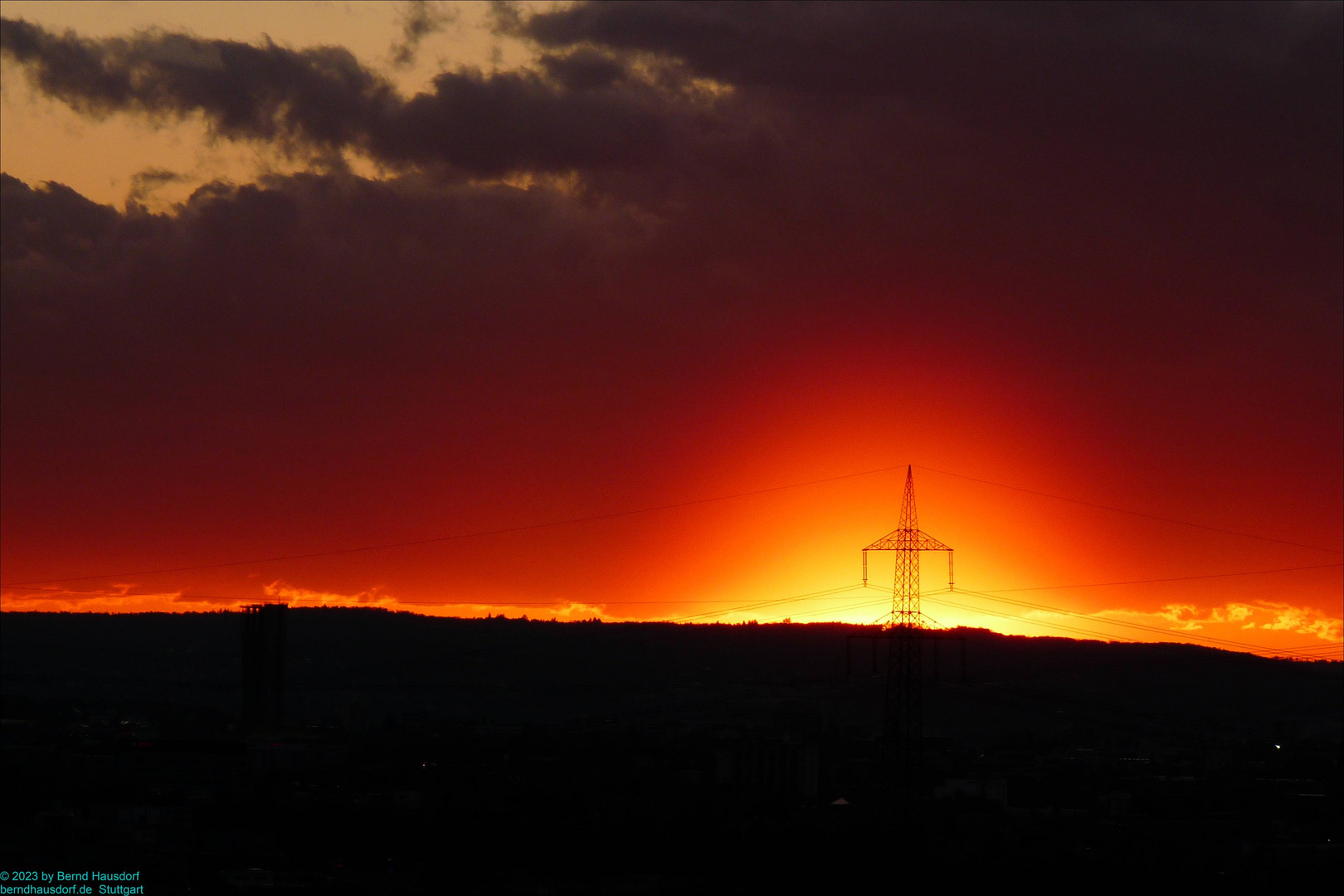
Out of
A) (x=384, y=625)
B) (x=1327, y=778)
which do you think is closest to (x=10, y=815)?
(x=1327, y=778)

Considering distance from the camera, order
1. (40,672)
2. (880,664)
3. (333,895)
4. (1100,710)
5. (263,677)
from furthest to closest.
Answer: (880,664), (40,672), (1100,710), (263,677), (333,895)

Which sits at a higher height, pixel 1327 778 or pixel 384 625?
pixel 384 625

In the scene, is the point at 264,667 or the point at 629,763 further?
the point at 264,667

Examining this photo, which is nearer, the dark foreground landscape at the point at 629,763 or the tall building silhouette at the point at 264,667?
the dark foreground landscape at the point at 629,763

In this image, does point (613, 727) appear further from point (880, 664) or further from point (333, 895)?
point (333, 895)

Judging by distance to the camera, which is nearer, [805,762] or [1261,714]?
[805,762]

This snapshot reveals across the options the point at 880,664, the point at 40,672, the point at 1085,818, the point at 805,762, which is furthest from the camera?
the point at 880,664

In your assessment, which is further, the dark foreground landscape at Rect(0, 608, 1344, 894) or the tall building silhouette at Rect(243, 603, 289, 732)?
the tall building silhouette at Rect(243, 603, 289, 732)
